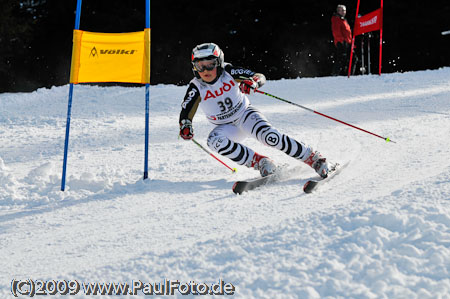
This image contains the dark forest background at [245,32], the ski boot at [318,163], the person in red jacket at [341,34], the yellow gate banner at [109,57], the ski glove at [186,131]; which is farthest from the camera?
the dark forest background at [245,32]

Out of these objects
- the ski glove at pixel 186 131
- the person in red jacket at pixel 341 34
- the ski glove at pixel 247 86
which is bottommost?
the ski glove at pixel 186 131

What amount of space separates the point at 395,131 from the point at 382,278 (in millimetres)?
4209

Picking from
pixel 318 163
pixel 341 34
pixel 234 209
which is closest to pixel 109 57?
pixel 234 209

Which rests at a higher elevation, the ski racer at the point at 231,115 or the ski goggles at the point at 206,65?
the ski goggles at the point at 206,65

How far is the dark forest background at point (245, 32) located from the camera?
1762 centimetres

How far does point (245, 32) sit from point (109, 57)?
14.5 meters

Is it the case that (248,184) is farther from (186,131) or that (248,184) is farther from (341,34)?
(341,34)

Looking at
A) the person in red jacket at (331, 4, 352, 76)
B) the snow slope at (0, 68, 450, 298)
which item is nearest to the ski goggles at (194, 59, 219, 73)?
the snow slope at (0, 68, 450, 298)

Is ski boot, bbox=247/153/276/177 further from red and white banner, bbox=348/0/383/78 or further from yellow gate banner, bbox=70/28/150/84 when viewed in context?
red and white banner, bbox=348/0/383/78

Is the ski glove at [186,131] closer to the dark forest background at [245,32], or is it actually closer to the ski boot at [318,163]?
the ski boot at [318,163]

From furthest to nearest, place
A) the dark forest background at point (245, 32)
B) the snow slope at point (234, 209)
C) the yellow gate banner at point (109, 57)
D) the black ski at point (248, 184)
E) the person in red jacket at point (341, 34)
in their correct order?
1. the dark forest background at point (245, 32)
2. the person in red jacket at point (341, 34)
3. the yellow gate banner at point (109, 57)
4. the black ski at point (248, 184)
5. the snow slope at point (234, 209)

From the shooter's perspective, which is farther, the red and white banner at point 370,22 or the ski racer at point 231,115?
the red and white banner at point 370,22

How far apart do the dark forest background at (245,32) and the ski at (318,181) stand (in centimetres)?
1386

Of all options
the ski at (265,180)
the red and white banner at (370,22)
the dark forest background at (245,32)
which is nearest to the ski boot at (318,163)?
the ski at (265,180)
